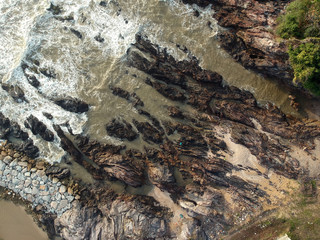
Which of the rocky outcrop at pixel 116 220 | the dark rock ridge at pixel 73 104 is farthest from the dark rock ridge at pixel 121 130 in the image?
the rocky outcrop at pixel 116 220

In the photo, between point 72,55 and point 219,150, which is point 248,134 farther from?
point 72,55

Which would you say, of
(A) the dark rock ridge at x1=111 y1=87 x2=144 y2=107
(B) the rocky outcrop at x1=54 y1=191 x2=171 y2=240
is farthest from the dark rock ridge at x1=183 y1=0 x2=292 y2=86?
(B) the rocky outcrop at x1=54 y1=191 x2=171 y2=240

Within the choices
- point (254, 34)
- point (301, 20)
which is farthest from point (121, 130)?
point (301, 20)

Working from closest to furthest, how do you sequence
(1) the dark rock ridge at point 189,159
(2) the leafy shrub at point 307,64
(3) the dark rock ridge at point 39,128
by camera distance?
(2) the leafy shrub at point 307,64, (1) the dark rock ridge at point 189,159, (3) the dark rock ridge at point 39,128

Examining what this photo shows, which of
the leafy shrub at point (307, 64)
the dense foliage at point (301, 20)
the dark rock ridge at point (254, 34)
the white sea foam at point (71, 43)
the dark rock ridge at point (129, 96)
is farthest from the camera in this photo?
the white sea foam at point (71, 43)

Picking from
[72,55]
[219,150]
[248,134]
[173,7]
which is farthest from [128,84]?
[248,134]

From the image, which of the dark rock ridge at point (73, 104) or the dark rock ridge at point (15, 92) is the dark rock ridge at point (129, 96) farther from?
the dark rock ridge at point (15, 92)
